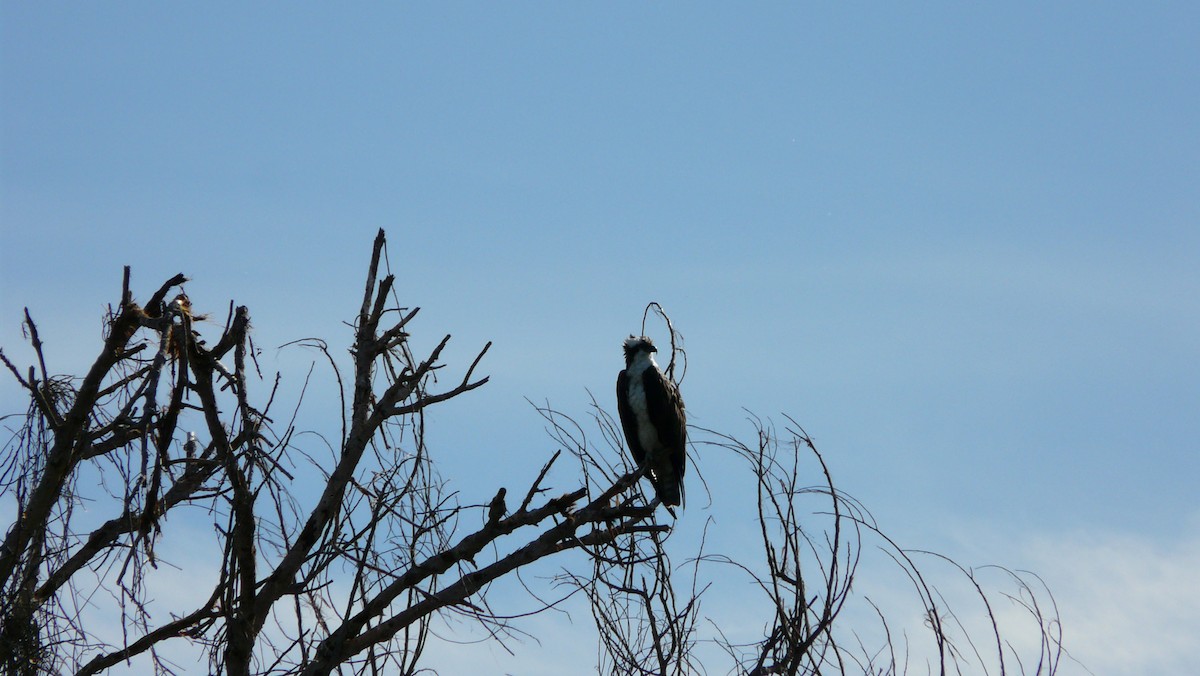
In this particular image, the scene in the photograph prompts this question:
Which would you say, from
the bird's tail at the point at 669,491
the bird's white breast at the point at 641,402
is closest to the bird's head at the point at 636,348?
the bird's white breast at the point at 641,402

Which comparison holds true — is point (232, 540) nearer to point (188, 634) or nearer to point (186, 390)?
point (186, 390)

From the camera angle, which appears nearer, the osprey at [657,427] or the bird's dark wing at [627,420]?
the osprey at [657,427]

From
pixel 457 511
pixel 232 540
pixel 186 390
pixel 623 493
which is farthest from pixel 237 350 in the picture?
pixel 623 493

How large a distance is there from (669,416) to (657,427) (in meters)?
0.11

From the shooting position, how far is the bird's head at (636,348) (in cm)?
791

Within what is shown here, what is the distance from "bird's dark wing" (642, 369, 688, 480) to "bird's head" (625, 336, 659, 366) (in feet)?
1.23

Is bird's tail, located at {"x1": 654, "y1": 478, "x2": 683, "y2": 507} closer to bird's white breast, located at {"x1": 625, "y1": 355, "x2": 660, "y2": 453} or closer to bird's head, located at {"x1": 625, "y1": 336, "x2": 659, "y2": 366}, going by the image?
bird's white breast, located at {"x1": 625, "y1": 355, "x2": 660, "y2": 453}

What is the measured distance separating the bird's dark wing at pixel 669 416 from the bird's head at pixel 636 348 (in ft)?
1.23

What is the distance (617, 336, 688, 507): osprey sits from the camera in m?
7.39

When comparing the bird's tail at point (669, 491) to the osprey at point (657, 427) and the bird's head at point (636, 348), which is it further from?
the bird's head at point (636, 348)

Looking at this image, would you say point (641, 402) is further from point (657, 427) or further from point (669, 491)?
point (669, 491)

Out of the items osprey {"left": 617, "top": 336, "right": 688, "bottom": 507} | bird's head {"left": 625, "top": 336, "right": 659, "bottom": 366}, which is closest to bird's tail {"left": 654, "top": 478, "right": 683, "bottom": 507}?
osprey {"left": 617, "top": 336, "right": 688, "bottom": 507}

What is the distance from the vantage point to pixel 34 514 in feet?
16.3

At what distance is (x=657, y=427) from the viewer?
7438 mm
